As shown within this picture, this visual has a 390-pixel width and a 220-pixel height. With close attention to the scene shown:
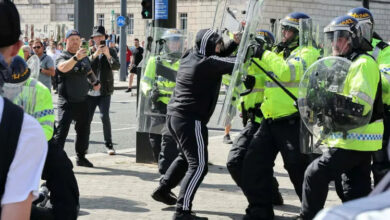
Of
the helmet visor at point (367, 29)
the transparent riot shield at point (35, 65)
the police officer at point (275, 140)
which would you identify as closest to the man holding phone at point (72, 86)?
the transparent riot shield at point (35, 65)

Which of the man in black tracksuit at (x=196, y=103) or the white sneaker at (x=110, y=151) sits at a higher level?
the man in black tracksuit at (x=196, y=103)

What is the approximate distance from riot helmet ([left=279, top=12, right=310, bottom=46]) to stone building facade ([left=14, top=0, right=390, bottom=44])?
3720cm

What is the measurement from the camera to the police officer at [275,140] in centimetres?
625

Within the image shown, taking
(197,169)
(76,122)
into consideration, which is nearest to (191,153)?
(197,169)

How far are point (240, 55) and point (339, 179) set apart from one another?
4.30ft

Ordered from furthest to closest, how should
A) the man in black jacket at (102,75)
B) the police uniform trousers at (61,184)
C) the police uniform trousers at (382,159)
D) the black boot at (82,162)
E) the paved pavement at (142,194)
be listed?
1. the man in black jacket at (102,75)
2. the black boot at (82,162)
3. the paved pavement at (142,194)
4. the police uniform trousers at (382,159)
5. the police uniform trousers at (61,184)

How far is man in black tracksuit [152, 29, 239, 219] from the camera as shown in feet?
20.7

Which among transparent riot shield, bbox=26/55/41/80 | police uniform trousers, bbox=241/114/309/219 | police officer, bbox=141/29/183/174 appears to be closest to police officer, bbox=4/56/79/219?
transparent riot shield, bbox=26/55/41/80

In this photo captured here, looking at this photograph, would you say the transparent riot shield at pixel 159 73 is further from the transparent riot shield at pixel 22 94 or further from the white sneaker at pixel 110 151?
the transparent riot shield at pixel 22 94

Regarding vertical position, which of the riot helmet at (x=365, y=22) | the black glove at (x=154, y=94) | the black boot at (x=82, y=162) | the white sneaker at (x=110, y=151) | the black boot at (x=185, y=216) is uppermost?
the riot helmet at (x=365, y=22)

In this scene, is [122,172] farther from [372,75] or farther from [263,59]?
[372,75]

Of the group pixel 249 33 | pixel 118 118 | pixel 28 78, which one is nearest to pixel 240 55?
pixel 249 33

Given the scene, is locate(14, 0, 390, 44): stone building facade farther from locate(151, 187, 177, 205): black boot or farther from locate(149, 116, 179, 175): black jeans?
locate(151, 187, 177, 205): black boot

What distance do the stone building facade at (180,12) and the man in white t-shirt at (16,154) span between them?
4137 centimetres
